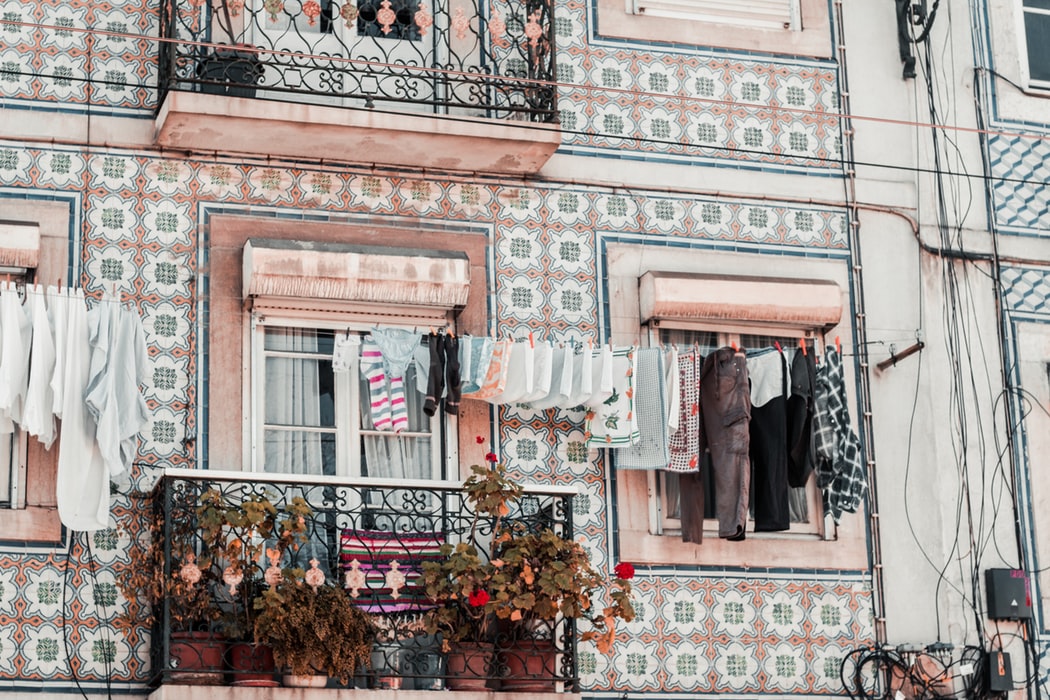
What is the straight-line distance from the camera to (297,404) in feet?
41.1

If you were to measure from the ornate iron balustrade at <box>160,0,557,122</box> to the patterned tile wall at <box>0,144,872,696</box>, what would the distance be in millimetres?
505

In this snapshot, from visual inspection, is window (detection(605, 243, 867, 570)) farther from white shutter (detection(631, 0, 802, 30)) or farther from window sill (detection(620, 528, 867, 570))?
white shutter (detection(631, 0, 802, 30))

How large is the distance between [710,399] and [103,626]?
143 inches

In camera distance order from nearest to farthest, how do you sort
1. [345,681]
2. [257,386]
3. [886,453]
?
1. [345,681]
2. [257,386]
3. [886,453]

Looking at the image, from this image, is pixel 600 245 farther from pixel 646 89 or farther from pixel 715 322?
pixel 646 89

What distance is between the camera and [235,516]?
11602 millimetres

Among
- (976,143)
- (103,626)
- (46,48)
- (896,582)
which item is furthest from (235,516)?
(976,143)

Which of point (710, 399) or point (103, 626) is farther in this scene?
point (710, 399)

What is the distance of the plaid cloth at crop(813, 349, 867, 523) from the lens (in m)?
12.9

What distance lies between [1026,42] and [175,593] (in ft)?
21.9

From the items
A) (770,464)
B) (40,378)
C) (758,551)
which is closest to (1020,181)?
(770,464)

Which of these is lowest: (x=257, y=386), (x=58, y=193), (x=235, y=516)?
(x=235, y=516)

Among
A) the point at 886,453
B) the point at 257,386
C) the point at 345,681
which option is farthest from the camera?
the point at 886,453

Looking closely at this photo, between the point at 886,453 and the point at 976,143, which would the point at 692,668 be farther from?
the point at 976,143
